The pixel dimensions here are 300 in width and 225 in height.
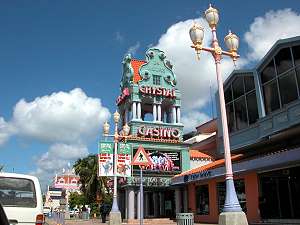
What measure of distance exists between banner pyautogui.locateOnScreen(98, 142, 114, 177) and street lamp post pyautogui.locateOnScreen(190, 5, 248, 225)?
14.5 meters

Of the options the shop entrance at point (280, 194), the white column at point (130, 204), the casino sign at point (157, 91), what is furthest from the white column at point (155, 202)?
the shop entrance at point (280, 194)

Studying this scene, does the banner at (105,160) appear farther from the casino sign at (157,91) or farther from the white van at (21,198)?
the white van at (21,198)

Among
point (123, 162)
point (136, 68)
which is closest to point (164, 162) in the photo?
point (136, 68)

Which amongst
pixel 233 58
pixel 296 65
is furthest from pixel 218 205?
pixel 233 58

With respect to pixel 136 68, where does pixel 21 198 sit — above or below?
below

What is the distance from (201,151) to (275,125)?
22.9 metres

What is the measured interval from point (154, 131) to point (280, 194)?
18.7 m

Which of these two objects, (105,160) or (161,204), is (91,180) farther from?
(105,160)

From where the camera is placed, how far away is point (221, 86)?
1426 centimetres

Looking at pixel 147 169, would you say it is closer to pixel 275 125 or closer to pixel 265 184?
pixel 265 184

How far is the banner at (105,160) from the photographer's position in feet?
90.6

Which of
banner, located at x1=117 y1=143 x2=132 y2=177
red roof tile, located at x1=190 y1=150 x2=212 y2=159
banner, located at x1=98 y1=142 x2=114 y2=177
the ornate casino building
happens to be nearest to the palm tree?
the ornate casino building

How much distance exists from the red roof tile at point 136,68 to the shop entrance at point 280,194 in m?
19.6

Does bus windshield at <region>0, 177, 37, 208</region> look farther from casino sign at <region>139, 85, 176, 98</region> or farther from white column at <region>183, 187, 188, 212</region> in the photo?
casino sign at <region>139, 85, 176, 98</region>
